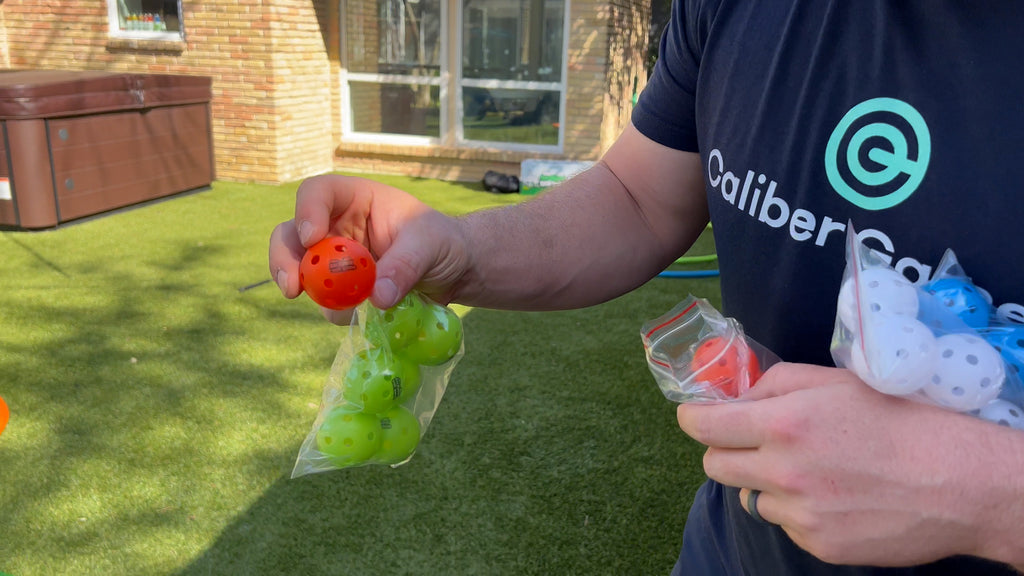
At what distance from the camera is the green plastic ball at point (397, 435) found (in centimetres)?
152

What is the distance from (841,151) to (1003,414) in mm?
406

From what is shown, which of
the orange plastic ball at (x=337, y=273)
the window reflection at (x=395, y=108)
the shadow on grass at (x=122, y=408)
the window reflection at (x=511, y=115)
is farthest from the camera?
the window reflection at (x=395, y=108)

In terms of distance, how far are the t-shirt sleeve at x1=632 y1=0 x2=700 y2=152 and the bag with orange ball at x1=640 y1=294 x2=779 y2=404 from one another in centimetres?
37

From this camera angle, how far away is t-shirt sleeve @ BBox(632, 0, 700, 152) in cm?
147

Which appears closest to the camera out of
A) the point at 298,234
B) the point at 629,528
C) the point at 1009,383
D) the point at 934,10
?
the point at 1009,383

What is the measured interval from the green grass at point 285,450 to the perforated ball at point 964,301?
2.34m

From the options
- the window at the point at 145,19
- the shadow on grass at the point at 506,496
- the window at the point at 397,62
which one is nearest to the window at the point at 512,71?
the window at the point at 397,62

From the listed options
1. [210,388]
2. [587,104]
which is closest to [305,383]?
[210,388]

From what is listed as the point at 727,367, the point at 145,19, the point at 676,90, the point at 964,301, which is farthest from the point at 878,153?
the point at 145,19

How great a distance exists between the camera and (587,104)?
1020cm

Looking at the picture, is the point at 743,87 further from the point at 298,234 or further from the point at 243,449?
the point at 243,449

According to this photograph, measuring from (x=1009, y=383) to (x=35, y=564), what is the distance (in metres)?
3.23

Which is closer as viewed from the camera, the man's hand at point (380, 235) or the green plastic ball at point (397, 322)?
the man's hand at point (380, 235)

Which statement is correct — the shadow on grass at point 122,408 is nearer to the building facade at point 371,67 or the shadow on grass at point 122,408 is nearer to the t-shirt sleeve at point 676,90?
the t-shirt sleeve at point 676,90
